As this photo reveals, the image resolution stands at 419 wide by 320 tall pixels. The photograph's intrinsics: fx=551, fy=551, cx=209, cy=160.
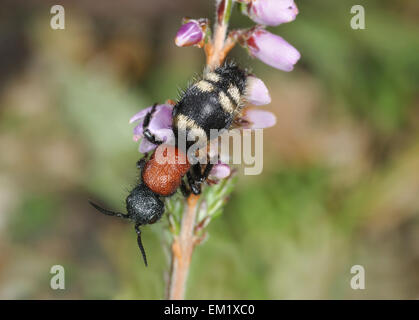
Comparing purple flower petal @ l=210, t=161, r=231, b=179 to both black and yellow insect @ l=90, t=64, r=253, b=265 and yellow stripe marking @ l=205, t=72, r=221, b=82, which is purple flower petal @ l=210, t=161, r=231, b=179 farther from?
yellow stripe marking @ l=205, t=72, r=221, b=82

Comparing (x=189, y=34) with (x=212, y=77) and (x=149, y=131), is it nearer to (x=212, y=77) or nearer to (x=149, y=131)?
(x=212, y=77)

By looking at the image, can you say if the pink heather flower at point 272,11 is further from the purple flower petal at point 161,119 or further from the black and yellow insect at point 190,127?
the purple flower petal at point 161,119

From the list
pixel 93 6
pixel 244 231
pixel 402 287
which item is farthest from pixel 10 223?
pixel 402 287

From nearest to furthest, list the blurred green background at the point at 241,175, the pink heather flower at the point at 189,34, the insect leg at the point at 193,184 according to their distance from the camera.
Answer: the pink heather flower at the point at 189,34, the insect leg at the point at 193,184, the blurred green background at the point at 241,175

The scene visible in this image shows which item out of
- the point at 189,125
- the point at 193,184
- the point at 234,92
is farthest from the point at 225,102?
the point at 193,184

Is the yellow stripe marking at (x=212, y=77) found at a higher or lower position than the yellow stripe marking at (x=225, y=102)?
higher

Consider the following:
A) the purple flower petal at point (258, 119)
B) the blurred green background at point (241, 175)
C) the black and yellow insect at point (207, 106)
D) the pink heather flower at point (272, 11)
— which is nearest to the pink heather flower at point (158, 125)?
the black and yellow insect at point (207, 106)
